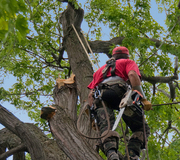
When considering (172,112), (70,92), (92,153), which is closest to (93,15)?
(172,112)

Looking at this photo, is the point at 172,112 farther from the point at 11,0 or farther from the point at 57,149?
the point at 11,0

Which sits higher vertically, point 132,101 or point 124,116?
point 132,101

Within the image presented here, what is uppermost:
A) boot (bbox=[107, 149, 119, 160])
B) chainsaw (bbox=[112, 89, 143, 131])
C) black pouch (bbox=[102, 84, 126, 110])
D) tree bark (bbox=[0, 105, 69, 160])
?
black pouch (bbox=[102, 84, 126, 110])

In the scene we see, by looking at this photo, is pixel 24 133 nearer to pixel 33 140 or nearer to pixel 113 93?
pixel 33 140

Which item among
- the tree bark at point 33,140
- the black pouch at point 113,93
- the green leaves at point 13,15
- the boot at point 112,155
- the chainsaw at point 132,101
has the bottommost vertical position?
Answer: the boot at point 112,155

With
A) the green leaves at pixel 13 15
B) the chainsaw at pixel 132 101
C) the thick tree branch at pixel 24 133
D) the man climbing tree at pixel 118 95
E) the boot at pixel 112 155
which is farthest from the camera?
the thick tree branch at pixel 24 133

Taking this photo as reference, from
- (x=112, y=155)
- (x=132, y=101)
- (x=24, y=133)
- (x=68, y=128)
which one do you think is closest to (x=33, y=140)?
(x=24, y=133)

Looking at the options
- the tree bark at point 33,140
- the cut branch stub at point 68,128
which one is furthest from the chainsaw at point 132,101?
the tree bark at point 33,140

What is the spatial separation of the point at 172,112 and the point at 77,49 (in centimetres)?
296

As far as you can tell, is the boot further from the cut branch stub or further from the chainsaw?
the chainsaw

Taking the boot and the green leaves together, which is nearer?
the green leaves

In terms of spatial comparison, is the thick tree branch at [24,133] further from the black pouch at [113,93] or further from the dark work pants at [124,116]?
the black pouch at [113,93]

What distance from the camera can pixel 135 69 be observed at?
150 inches

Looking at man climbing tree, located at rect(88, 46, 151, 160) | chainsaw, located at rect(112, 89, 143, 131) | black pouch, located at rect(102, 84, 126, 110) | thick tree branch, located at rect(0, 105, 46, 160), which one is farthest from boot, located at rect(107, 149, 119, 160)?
thick tree branch, located at rect(0, 105, 46, 160)
